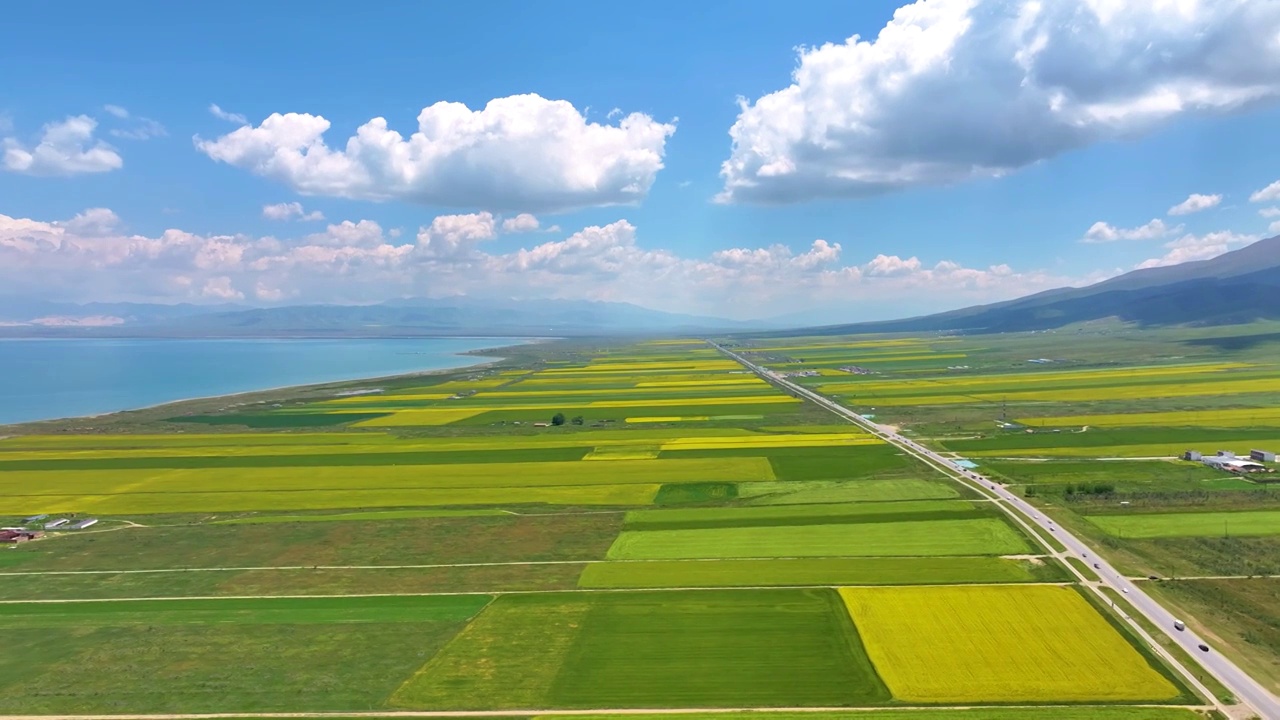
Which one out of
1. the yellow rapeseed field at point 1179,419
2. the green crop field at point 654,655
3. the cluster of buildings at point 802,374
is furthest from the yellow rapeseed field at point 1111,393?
the green crop field at point 654,655

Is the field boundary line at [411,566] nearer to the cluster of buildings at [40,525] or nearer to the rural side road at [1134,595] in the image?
the cluster of buildings at [40,525]

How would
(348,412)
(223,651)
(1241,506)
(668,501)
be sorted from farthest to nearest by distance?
1. (348,412)
2. (668,501)
3. (1241,506)
4. (223,651)

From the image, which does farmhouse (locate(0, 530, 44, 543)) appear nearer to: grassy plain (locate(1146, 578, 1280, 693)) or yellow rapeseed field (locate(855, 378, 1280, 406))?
grassy plain (locate(1146, 578, 1280, 693))

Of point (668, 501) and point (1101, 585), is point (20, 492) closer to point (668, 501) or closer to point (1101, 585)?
point (668, 501)

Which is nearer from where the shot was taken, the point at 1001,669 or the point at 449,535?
the point at 1001,669

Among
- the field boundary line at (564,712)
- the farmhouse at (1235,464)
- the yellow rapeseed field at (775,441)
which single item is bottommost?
the field boundary line at (564,712)

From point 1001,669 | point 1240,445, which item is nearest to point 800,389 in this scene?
point 1240,445
